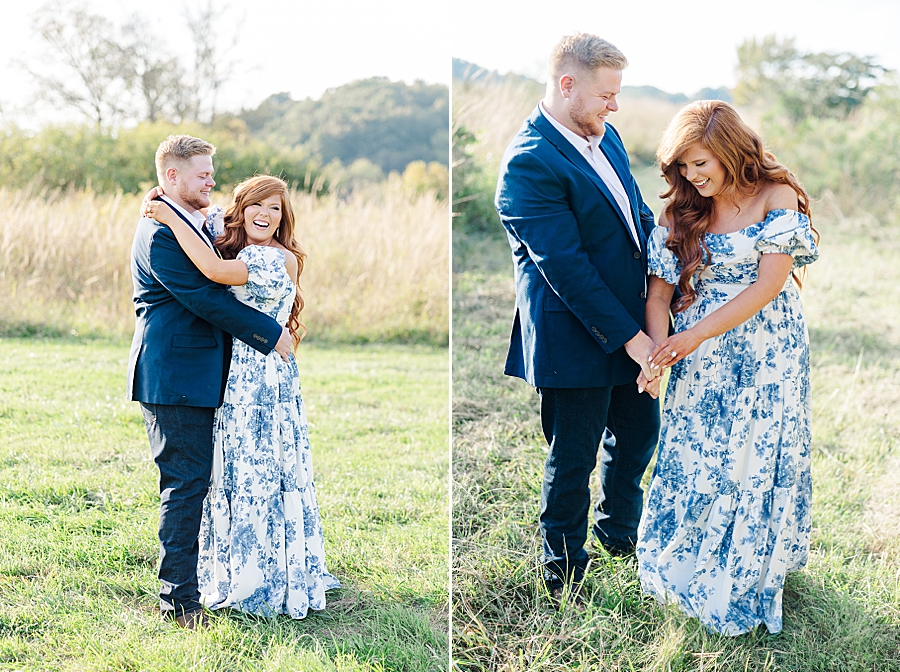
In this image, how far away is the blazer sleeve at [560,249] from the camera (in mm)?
2646

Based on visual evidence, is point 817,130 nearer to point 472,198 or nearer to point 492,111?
point 492,111

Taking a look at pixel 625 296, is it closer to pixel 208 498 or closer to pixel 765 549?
pixel 765 549

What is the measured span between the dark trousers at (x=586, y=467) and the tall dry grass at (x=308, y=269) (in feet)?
18.4

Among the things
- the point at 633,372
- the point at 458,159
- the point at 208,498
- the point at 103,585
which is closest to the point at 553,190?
the point at 633,372

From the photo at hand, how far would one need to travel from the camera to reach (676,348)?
272 centimetres

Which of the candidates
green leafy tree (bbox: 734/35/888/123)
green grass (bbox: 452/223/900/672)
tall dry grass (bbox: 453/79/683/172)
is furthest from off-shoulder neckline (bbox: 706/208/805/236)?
green leafy tree (bbox: 734/35/888/123)

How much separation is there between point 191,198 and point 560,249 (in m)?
1.33

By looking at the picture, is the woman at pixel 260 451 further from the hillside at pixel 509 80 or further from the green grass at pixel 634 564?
the hillside at pixel 509 80

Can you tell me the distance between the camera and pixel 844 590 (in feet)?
10.1

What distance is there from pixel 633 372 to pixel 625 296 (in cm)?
29

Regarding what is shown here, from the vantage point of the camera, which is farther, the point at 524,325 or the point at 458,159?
the point at 458,159

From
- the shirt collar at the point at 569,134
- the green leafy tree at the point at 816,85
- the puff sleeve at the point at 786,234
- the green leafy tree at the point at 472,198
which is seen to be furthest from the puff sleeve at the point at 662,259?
the green leafy tree at the point at 816,85

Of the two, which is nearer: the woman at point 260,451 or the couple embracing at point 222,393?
the couple embracing at point 222,393

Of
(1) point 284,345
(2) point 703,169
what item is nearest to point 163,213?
(1) point 284,345
